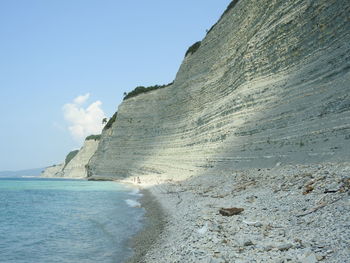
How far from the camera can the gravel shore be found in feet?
19.8

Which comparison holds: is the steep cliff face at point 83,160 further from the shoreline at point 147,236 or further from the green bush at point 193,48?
the shoreline at point 147,236

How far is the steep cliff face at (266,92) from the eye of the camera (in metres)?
16.7

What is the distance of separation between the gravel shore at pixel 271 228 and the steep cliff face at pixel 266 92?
161 inches

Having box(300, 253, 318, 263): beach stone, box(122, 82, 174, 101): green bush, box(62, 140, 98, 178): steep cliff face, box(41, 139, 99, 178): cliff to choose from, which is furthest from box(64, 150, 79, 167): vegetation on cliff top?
box(300, 253, 318, 263): beach stone

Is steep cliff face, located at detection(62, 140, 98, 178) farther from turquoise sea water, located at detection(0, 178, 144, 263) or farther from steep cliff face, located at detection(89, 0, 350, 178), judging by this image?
turquoise sea water, located at detection(0, 178, 144, 263)

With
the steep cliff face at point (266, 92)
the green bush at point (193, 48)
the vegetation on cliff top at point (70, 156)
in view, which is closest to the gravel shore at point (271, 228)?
the steep cliff face at point (266, 92)

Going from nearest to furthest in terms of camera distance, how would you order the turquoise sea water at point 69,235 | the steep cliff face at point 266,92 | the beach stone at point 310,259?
the beach stone at point 310,259 < the turquoise sea water at point 69,235 < the steep cliff face at point 266,92

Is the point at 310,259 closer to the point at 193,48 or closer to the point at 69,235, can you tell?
the point at 69,235

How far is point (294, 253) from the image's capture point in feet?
19.1

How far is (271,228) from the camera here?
7762 mm

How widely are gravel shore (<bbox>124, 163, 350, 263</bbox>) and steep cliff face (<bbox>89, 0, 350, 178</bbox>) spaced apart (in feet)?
13.4

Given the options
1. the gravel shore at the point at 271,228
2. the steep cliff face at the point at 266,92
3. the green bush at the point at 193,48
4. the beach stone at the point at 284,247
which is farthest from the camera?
the green bush at the point at 193,48

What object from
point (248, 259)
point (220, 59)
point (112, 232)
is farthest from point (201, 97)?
point (248, 259)

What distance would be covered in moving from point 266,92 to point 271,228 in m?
16.5
